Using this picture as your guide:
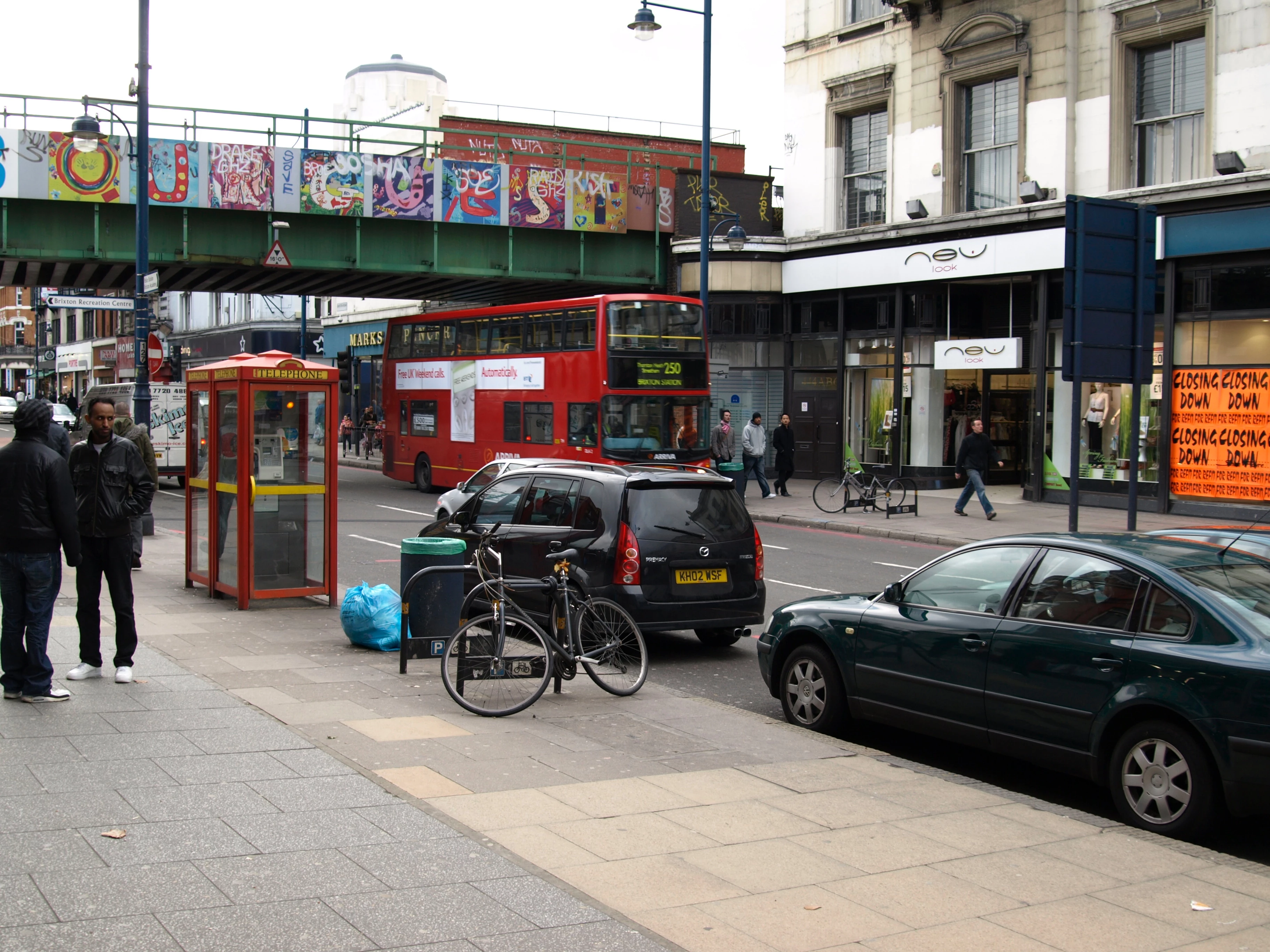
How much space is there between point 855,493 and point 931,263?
262 inches

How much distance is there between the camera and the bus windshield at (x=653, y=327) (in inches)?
898

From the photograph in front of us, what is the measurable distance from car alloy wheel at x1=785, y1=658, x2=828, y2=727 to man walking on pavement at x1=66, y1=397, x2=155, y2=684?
4329 millimetres

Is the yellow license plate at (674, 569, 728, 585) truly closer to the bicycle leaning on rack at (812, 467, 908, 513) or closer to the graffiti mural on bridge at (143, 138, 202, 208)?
the bicycle leaning on rack at (812, 467, 908, 513)

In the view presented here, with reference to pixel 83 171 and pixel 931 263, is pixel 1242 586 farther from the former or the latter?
pixel 83 171

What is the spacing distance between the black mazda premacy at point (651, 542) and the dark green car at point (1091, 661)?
2.13 metres

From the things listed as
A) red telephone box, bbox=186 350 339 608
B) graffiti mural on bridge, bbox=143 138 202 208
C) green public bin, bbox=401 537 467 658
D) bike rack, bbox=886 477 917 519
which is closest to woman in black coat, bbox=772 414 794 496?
bike rack, bbox=886 477 917 519

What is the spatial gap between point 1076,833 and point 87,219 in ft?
83.5

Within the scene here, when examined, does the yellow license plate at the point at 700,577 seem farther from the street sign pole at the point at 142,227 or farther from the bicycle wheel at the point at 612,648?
the street sign pole at the point at 142,227

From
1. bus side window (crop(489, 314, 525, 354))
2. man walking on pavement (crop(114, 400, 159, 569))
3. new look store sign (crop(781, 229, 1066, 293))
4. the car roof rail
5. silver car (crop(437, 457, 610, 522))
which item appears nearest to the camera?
the car roof rail

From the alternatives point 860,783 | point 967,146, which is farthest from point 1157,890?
point 967,146

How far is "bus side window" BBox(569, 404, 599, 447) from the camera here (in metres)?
23.1

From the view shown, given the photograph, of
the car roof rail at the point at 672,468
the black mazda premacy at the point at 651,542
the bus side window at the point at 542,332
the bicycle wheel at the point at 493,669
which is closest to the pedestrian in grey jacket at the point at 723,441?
the bus side window at the point at 542,332

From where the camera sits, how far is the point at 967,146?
26562 mm

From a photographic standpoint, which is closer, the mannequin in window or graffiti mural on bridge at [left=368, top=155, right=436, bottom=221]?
the mannequin in window
